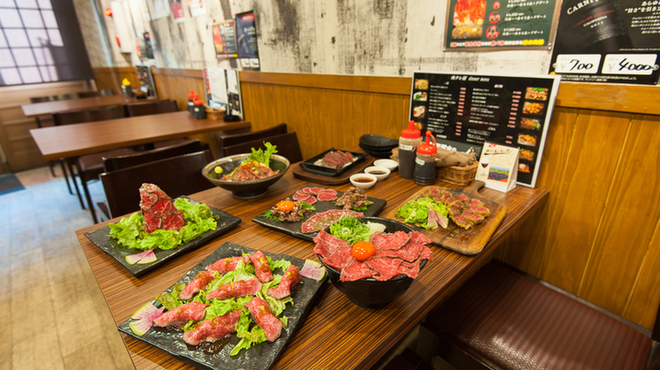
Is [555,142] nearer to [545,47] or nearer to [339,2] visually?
[545,47]

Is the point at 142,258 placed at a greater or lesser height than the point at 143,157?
lesser

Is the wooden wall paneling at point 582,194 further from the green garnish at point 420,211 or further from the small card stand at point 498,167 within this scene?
the green garnish at point 420,211

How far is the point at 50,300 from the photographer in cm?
241

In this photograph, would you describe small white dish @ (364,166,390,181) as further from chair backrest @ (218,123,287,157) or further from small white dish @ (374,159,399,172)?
chair backrest @ (218,123,287,157)

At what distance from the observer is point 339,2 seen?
2168 millimetres

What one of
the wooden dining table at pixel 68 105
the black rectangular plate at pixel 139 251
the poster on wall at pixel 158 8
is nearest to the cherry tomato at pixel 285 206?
the black rectangular plate at pixel 139 251

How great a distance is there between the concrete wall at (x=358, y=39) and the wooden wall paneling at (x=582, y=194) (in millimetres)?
333

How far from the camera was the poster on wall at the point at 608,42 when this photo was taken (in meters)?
1.15

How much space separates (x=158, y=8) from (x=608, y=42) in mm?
5140

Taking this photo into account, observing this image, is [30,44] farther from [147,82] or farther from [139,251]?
[139,251]

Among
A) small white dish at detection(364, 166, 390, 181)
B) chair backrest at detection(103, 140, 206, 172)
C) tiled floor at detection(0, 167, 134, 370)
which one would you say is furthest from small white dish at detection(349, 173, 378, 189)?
tiled floor at detection(0, 167, 134, 370)

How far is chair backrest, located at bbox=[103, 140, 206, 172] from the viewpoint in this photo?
1.74 m

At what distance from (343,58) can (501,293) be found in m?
1.77

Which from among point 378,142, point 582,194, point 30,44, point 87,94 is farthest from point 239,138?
point 30,44
